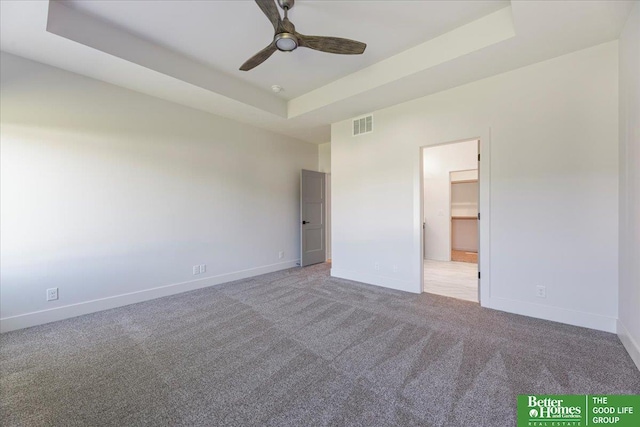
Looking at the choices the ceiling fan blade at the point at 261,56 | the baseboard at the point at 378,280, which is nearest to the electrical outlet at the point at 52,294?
the ceiling fan blade at the point at 261,56

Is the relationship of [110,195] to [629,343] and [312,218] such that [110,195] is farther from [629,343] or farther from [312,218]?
[629,343]

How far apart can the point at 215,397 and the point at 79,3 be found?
352 centimetres

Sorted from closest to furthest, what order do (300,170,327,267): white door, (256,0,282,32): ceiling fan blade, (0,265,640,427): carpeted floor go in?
(0,265,640,427): carpeted floor < (256,0,282,32): ceiling fan blade < (300,170,327,267): white door

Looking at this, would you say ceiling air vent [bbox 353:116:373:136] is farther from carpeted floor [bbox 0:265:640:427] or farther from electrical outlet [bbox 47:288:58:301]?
electrical outlet [bbox 47:288:58:301]

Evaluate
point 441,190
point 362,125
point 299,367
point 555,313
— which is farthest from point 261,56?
point 441,190

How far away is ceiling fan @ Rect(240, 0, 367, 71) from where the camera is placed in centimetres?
199

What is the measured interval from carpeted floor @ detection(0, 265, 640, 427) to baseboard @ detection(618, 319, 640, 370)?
2.1 inches

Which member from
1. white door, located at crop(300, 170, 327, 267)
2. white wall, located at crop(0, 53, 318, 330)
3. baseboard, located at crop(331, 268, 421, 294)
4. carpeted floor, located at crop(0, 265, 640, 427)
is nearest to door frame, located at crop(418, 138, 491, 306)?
carpeted floor, located at crop(0, 265, 640, 427)

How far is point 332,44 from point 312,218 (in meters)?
→ 4.02

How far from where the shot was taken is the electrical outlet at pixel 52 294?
288 cm

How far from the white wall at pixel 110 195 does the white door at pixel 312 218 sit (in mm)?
1094

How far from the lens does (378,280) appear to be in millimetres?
4176

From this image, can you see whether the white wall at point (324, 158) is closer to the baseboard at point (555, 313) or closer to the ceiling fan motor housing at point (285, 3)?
the ceiling fan motor housing at point (285, 3)

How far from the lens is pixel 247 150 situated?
15.8 ft
